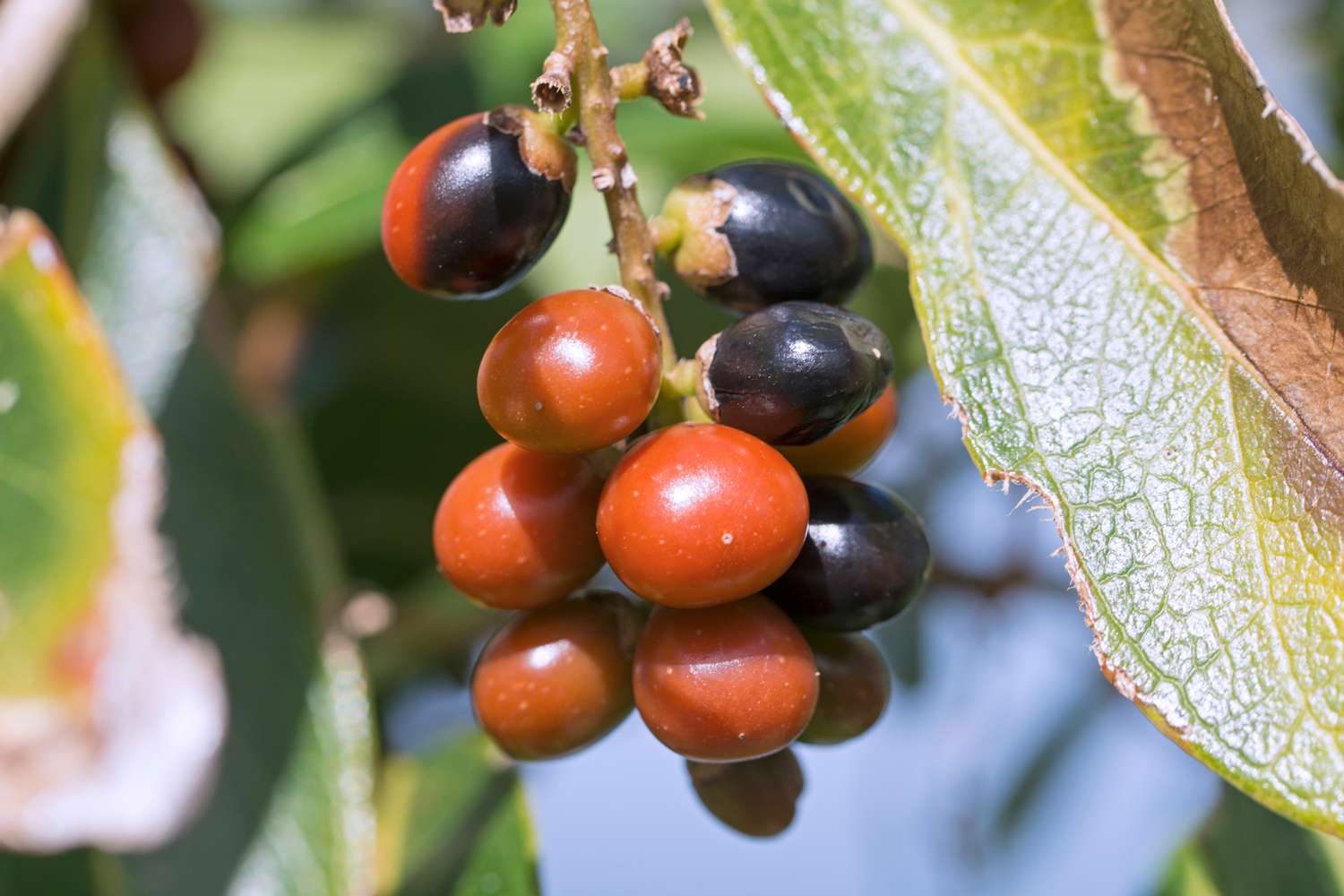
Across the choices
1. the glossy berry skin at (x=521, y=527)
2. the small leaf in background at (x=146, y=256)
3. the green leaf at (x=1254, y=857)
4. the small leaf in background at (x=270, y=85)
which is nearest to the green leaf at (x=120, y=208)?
the small leaf in background at (x=146, y=256)

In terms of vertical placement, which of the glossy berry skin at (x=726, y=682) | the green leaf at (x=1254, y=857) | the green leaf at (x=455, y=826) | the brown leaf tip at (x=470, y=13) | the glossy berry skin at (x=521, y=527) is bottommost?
the green leaf at (x=1254, y=857)

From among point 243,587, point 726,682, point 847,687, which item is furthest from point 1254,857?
point 243,587

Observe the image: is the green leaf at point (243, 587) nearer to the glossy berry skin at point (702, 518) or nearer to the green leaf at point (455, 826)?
the green leaf at point (455, 826)

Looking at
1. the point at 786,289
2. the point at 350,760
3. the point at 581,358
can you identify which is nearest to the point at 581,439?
A: the point at 581,358

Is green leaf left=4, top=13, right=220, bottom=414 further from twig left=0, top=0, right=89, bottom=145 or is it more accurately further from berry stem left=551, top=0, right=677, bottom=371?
berry stem left=551, top=0, right=677, bottom=371

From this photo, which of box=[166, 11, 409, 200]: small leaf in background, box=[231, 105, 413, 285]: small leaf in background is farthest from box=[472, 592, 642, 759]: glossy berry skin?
box=[166, 11, 409, 200]: small leaf in background

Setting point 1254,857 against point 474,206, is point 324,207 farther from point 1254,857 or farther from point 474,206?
point 1254,857
